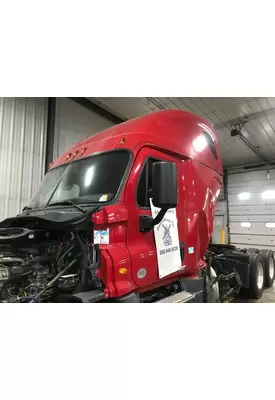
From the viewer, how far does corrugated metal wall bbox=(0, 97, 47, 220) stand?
4.21 metres

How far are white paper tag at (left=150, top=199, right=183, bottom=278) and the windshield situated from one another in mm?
442

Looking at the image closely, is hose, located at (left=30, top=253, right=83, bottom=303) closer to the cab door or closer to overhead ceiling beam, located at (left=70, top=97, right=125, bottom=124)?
the cab door

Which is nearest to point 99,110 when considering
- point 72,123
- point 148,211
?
point 72,123

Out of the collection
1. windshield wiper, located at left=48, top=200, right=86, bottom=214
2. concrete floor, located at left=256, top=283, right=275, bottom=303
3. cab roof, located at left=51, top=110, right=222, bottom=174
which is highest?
cab roof, located at left=51, top=110, right=222, bottom=174

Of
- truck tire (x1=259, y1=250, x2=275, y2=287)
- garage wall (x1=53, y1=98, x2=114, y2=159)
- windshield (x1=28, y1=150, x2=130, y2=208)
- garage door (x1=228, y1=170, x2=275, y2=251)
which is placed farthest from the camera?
garage door (x1=228, y1=170, x2=275, y2=251)

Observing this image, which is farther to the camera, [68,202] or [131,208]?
[68,202]

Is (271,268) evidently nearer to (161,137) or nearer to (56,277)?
(161,137)

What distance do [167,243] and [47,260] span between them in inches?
45.6

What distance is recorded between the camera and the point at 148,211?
227 centimetres

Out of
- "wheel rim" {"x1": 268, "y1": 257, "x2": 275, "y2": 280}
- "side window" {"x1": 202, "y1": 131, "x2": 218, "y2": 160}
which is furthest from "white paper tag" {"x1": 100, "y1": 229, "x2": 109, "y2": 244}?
"wheel rim" {"x1": 268, "y1": 257, "x2": 275, "y2": 280}

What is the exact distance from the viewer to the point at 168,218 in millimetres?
2510

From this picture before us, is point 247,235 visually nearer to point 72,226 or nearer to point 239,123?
point 239,123

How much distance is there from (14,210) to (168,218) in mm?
3071

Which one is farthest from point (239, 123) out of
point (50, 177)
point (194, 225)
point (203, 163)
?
point (50, 177)
